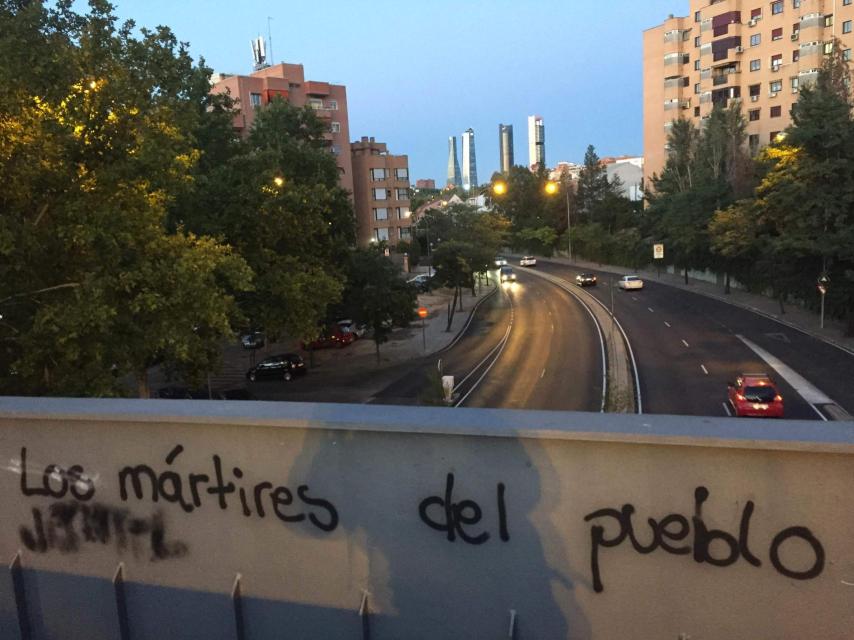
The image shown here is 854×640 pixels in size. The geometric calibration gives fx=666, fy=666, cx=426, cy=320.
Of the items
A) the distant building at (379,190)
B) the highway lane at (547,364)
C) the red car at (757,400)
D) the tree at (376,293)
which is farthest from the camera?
the distant building at (379,190)

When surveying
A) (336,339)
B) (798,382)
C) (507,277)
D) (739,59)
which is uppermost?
(739,59)

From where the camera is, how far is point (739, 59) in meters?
70.8

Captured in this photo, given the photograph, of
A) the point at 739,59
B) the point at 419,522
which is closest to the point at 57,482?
the point at 419,522

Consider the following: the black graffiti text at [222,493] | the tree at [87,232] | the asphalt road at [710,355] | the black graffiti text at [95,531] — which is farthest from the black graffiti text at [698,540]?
the asphalt road at [710,355]

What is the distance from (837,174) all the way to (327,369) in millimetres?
25965

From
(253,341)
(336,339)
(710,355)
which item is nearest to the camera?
(710,355)

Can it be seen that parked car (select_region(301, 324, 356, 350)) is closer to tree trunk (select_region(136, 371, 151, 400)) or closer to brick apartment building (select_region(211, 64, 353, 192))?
tree trunk (select_region(136, 371, 151, 400))

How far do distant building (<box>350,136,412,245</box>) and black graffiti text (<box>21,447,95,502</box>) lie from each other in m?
72.6

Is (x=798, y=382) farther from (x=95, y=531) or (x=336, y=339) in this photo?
(x=95, y=531)

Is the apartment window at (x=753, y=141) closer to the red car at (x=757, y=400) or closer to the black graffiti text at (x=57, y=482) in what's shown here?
the red car at (x=757, y=400)

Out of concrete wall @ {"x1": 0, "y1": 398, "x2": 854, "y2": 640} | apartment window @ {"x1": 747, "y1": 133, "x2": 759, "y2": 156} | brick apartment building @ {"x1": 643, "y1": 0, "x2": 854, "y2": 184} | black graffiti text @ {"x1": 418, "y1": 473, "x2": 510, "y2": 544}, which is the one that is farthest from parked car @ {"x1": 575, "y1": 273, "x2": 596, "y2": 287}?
black graffiti text @ {"x1": 418, "y1": 473, "x2": 510, "y2": 544}

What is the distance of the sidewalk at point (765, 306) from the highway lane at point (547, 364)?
10.4 meters

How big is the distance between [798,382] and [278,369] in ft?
69.3

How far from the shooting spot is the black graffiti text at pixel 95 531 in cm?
409
